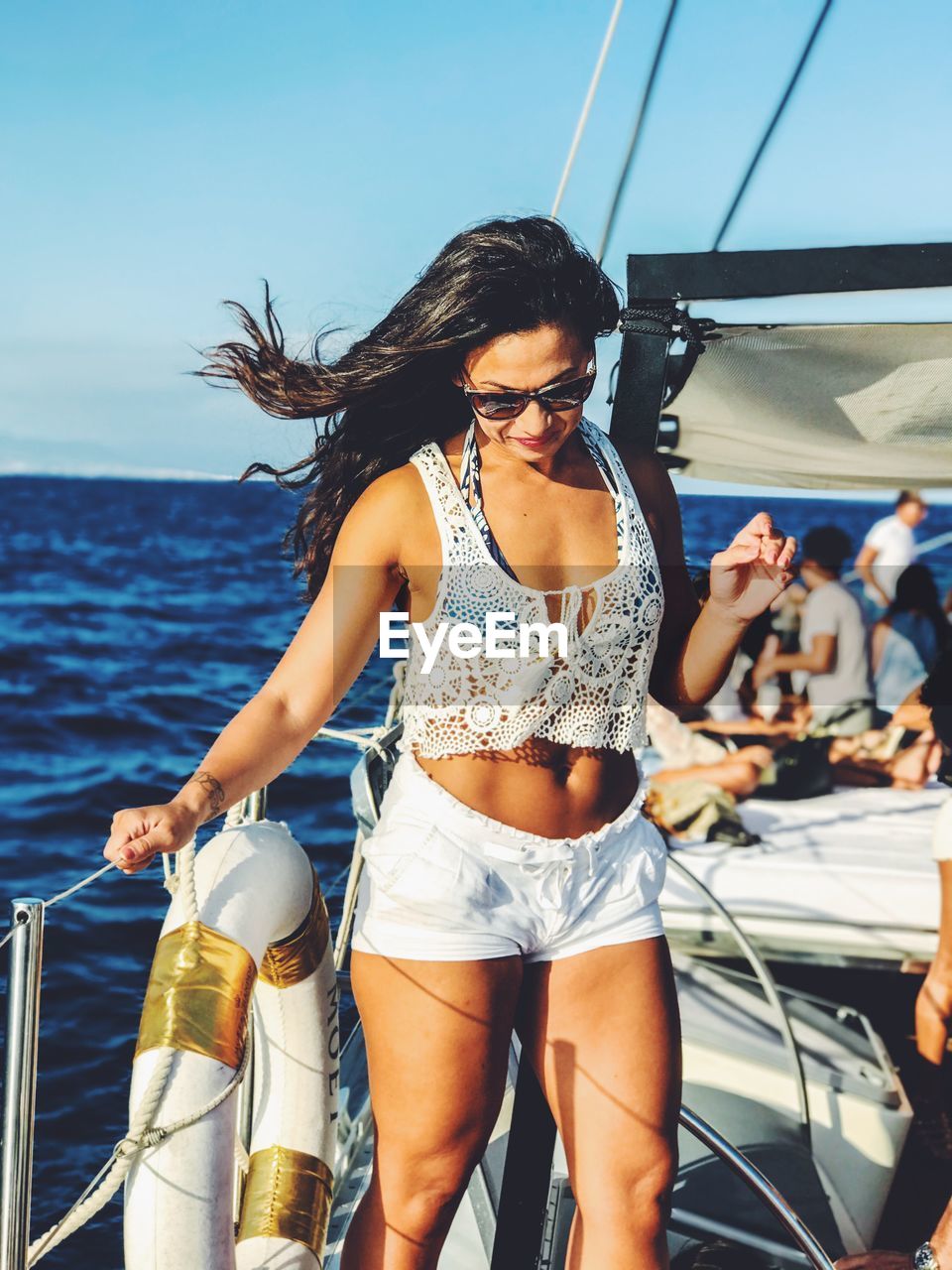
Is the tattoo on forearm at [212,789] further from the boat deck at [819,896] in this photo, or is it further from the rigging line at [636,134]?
the boat deck at [819,896]

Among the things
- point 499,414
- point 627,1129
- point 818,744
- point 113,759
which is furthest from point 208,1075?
point 113,759

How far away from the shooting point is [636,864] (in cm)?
168

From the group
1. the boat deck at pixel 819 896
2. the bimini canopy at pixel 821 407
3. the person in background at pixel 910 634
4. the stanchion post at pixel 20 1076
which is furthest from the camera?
the person in background at pixel 910 634

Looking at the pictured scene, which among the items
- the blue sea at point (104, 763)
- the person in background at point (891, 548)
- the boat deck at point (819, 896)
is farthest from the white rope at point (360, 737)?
the person in background at point (891, 548)

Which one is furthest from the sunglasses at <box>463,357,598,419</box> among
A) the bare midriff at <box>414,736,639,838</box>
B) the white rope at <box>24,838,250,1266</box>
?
the white rope at <box>24,838,250,1266</box>

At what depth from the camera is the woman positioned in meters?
1.60

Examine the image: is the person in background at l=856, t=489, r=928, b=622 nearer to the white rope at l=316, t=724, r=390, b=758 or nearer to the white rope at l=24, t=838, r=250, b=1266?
the white rope at l=316, t=724, r=390, b=758

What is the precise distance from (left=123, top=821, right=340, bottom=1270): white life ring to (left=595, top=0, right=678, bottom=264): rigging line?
1.75 metres

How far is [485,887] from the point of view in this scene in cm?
159

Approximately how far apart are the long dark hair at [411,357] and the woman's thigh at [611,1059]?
723 millimetres

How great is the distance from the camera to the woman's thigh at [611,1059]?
5.31 ft

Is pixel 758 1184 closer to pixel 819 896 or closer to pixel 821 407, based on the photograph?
pixel 821 407

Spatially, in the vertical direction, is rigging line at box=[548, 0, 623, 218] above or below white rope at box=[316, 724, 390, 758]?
above

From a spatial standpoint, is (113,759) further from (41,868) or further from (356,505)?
(356,505)
